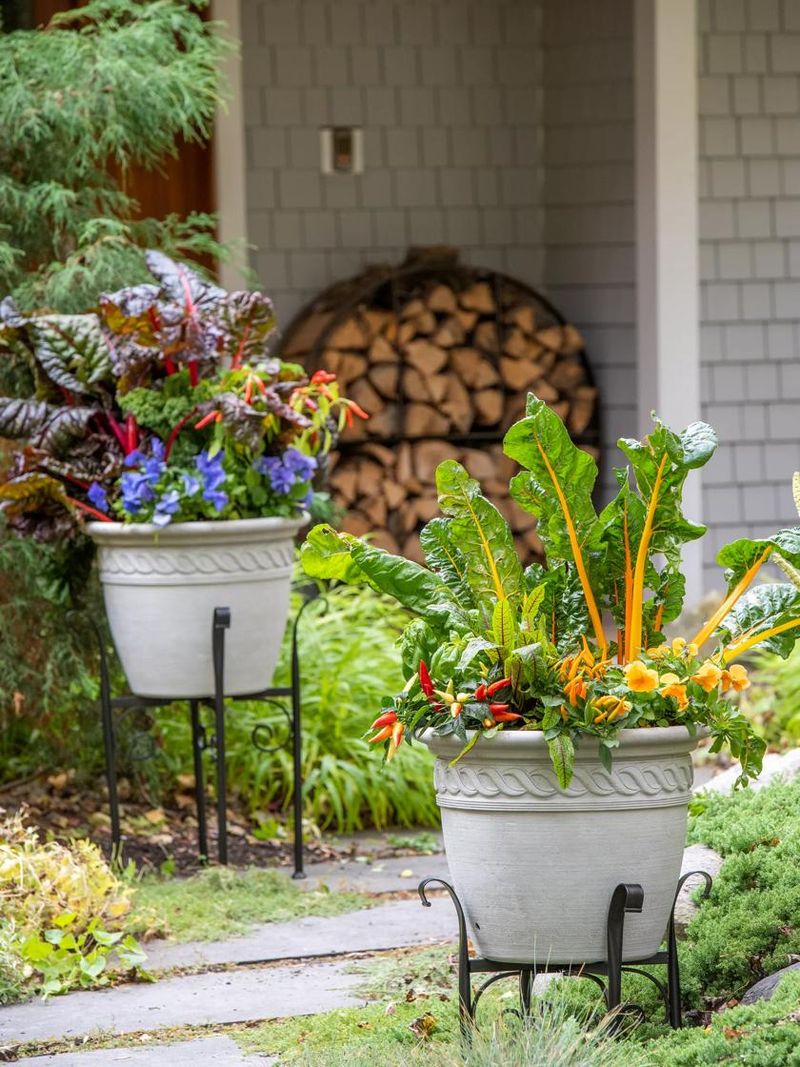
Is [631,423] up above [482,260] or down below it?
below

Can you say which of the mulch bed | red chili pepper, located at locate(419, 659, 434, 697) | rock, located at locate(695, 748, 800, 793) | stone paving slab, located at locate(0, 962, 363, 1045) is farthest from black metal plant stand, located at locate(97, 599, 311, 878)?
red chili pepper, located at locate(419, 659, 434, 697)

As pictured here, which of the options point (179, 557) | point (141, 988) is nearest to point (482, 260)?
point (179, 557)

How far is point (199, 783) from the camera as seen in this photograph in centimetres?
482

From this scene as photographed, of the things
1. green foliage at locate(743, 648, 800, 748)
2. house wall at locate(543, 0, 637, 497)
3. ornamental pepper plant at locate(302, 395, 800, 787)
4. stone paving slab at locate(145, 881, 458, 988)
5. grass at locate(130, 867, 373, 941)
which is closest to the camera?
ornamental pepper plant at locate(302, 395, 800, 787)

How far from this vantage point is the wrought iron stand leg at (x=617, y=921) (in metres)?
2.79

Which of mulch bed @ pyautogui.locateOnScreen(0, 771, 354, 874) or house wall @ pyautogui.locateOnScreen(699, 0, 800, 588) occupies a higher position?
house wall @ pyautogui.locateOnScreen(699, 0, 800, 588)

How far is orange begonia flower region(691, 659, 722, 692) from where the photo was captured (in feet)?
9.43

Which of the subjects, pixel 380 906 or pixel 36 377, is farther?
pixel 36 377

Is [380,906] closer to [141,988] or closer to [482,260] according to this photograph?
[141,988]

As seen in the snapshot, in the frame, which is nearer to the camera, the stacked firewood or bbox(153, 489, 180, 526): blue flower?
bbox(153, 489, 180, 526): blue flower

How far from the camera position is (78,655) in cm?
Result: 530

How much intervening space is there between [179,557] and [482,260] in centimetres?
411

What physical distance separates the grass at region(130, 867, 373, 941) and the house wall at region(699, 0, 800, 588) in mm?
3656

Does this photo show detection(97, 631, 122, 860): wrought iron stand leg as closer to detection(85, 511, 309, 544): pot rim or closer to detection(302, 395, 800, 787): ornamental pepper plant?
detection(85, 511, 309, 544): pot rim
